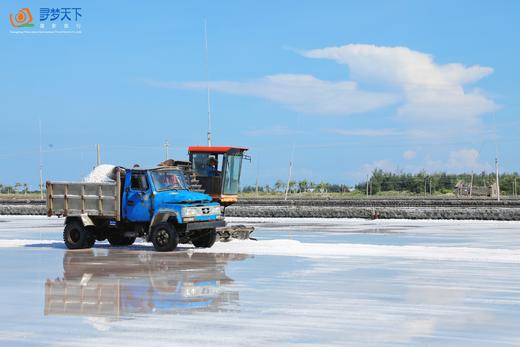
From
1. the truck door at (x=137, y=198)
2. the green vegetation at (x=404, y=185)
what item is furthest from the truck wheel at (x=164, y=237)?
the green vegetation at (x=404, y=185)

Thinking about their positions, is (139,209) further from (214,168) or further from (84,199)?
(214,168)

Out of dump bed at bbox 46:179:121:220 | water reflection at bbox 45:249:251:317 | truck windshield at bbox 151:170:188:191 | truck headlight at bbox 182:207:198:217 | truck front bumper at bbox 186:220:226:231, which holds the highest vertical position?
truck windshield at bbox 151:170:188:191

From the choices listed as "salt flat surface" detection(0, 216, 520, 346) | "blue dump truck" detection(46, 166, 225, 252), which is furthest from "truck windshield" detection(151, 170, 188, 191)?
"salt flat surface" detection(0, 216, 520, 346)

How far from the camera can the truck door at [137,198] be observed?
70.9ft

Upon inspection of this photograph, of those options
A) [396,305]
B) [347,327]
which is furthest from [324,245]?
[347,327]

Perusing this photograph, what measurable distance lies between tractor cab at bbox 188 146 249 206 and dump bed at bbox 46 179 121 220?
5.62 metres

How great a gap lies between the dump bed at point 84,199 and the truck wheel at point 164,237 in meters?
1.46

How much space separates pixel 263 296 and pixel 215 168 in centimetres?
1574

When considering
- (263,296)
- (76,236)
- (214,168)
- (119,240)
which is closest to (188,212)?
(76,236)

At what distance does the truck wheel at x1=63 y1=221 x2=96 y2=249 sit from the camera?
878 inches

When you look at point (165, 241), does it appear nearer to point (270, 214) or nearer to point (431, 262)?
point (431, 262)

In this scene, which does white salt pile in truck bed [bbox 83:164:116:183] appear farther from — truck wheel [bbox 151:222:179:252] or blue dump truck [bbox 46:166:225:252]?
truck wheel [bbox 151:222:179:252]

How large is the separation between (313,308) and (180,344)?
2.83 meters

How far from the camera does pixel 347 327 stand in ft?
30.8
